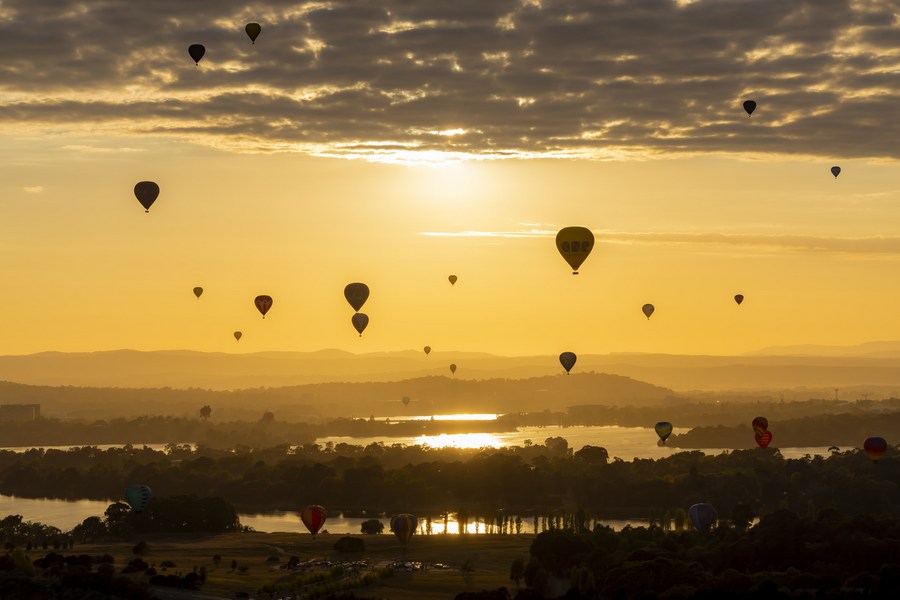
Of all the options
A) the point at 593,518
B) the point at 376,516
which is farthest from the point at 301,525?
the point at 593,518

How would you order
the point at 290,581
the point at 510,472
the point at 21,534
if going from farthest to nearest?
the point at 510,472
the point at 21,534
the point at 290,581

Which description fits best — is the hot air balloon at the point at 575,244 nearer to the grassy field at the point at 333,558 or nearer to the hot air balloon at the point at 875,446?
the grassy field at the point at 333,558

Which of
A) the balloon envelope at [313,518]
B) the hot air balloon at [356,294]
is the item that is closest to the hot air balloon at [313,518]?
the balloon envelope at [313,518]

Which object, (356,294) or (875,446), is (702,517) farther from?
(875,446)

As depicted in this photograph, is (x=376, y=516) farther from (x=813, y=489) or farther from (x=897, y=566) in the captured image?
(x=897, y=566)

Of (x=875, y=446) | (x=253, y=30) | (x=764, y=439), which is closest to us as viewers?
(x=253, y=30)

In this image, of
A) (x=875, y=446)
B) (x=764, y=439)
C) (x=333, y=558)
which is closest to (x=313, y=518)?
(x=333, y=558)
